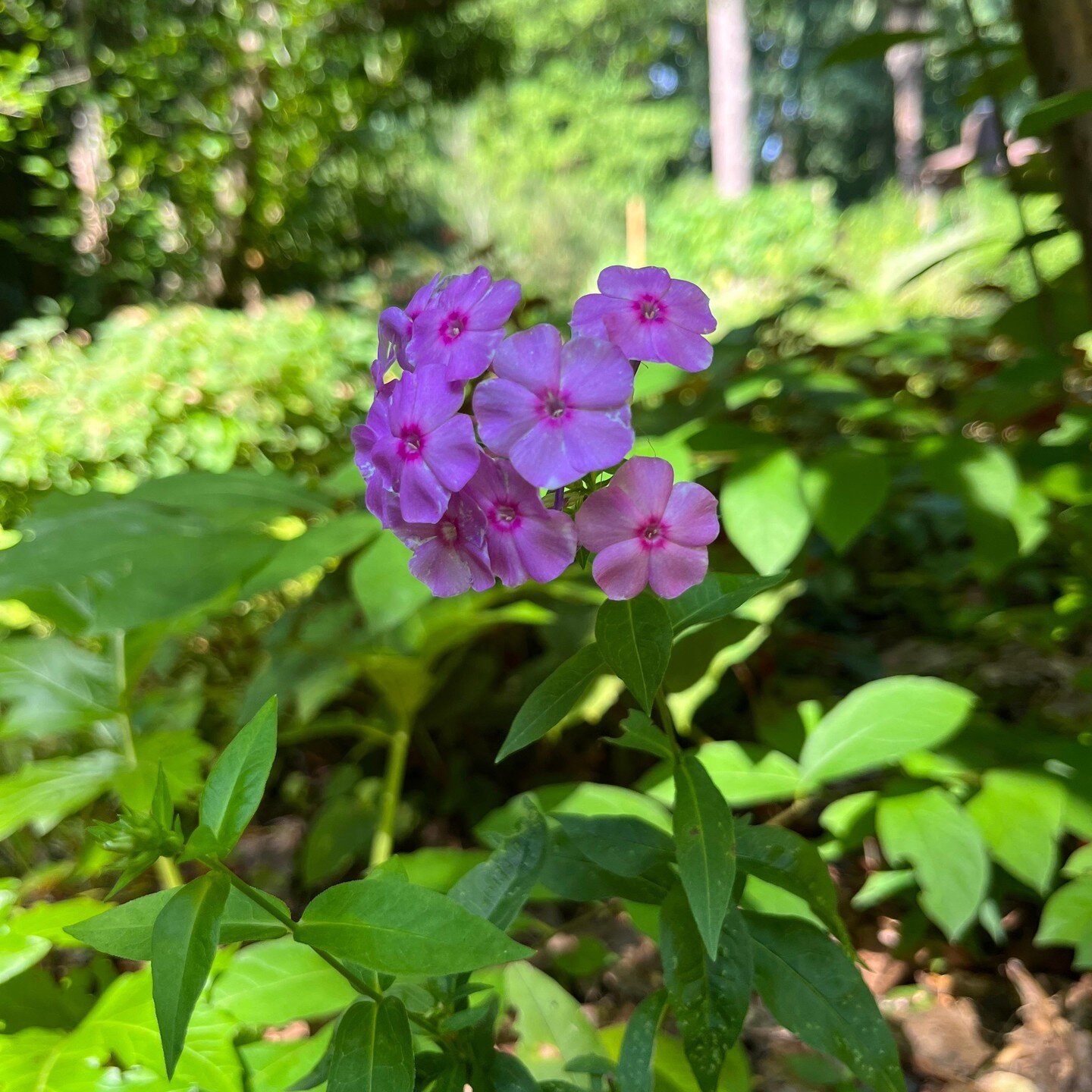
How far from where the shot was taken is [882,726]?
1.09m

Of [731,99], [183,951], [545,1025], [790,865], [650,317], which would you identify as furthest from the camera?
[731,99]

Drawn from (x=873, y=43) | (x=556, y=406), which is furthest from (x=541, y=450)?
(x=873, y=43)

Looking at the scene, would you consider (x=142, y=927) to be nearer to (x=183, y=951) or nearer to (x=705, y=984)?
(x=183, y=951)

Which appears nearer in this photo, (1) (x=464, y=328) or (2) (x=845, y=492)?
(1) (x=464, y=328)

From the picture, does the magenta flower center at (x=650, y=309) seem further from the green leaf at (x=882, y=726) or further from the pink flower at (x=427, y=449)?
the green leaf at (x=882, y=726)

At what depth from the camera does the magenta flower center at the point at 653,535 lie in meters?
0.61

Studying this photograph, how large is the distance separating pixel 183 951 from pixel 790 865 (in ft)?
1.68

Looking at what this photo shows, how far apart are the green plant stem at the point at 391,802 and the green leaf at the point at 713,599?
95cm

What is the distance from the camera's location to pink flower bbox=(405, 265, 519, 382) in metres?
0.62

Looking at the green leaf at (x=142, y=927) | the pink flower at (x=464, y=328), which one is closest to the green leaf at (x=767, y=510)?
the pink flower at (x=464, y=328)

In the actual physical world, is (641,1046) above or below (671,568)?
below

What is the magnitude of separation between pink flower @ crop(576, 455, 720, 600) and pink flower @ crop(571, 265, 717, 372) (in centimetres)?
10

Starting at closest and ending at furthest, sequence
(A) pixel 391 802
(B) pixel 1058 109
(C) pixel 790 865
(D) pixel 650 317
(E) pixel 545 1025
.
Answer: (D) pixel 650 317 < (C) pixel 790 865 < (B) pixel 1058 109 < (E) pixel 545 1025 < (A) pixel 391 802

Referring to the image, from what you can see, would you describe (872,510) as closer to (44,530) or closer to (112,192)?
(44,530)
